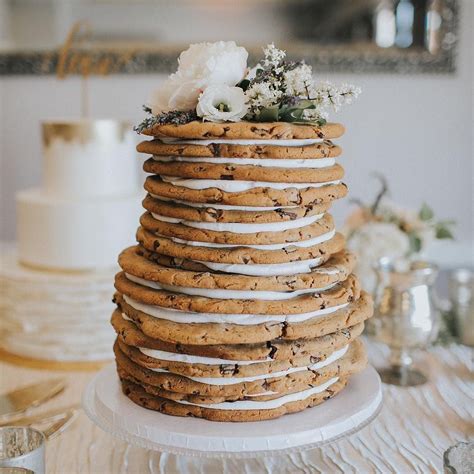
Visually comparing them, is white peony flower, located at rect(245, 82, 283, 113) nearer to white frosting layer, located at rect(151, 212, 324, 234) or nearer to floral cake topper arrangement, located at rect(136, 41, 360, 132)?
floral cake topper arrangement, located at rect(136, 41, 360, 132)

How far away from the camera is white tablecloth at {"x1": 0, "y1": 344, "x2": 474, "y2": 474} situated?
1.16 meters

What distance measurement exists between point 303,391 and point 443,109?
2.13 m

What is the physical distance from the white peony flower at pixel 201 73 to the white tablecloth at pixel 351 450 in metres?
0.58

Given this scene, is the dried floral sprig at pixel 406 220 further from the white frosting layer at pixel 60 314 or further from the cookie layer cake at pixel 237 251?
the cookie layer cake at pixel 237 251

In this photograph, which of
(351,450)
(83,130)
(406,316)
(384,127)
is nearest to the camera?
(351,450)

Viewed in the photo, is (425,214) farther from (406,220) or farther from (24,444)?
(24,444)

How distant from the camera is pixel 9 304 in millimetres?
1712

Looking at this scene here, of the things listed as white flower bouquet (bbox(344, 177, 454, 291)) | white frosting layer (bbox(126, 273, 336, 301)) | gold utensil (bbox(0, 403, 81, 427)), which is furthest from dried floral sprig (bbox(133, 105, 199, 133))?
white flower bouquet (bbox(344, 177, 454, 291))

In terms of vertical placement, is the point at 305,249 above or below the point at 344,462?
above

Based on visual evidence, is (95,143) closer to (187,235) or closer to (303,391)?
(187,235)

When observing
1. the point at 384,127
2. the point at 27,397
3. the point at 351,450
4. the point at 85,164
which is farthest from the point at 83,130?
the point at 384,127

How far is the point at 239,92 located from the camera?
3.46ft

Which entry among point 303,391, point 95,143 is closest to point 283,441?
point 303,391

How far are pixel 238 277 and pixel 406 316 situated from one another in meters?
0.61
